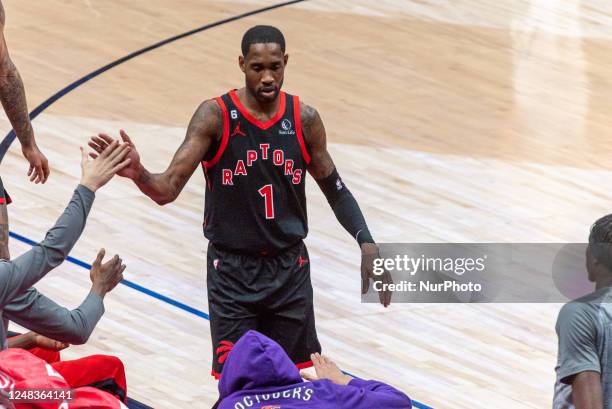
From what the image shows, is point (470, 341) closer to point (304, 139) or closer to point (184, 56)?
point (304, 139)

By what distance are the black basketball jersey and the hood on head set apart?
1112mm

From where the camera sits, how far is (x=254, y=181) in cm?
580

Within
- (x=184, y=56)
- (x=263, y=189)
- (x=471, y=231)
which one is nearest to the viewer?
(x=263, y=189)

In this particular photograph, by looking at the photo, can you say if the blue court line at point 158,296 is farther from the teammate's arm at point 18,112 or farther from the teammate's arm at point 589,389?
the teammate's arm at point 589,389

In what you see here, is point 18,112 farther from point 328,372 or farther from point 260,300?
point 328,372

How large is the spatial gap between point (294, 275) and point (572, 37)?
9.30m

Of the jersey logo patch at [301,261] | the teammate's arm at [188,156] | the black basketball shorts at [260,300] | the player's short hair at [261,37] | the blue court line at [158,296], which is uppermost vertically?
the player's short hair at [261,37]

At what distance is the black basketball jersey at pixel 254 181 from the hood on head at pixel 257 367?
3.65 ft

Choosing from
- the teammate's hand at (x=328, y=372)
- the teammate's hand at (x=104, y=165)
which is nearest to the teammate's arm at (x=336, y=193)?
the teammate's hand at (x=328, y=372)

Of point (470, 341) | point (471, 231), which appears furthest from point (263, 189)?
point (471, 231)

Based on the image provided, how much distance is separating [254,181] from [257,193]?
0.06m

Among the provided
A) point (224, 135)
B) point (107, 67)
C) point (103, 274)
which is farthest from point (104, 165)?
point (107, 67)

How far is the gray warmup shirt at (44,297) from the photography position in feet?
15.2

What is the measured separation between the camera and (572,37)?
47.6 ft
